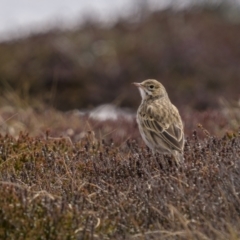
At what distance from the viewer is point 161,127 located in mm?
8477

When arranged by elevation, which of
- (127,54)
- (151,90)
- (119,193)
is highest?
Answer: (119,193)

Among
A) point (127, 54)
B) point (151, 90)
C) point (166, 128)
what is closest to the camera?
point (166, 128)

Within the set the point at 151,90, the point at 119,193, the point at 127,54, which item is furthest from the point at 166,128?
the point at 127,54

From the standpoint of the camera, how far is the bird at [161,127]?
8.14m

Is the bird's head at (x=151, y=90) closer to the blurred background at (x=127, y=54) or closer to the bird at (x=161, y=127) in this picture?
the bird at (x=161, y=127)

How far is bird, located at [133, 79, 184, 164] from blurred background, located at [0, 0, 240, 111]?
8.59 m

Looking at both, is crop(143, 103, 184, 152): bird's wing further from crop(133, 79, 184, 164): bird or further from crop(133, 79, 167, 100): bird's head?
crop(133, 79, 167, 100): bird's head

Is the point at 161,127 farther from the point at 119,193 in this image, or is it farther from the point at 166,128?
the point at 119,193

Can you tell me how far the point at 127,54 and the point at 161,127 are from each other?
46.6 ft

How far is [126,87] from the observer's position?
20.6 metres

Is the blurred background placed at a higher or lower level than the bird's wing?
lower

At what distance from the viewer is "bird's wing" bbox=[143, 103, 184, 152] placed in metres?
8.16

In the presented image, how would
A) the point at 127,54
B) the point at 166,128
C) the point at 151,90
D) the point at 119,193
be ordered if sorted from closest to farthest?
the point at 119,193
the point at 166,128
the point at 151,90
the point at 127,54

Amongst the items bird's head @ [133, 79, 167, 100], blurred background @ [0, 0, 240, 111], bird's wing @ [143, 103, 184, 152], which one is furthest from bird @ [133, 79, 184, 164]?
blurred background @ [0, 0, 240, 111]
